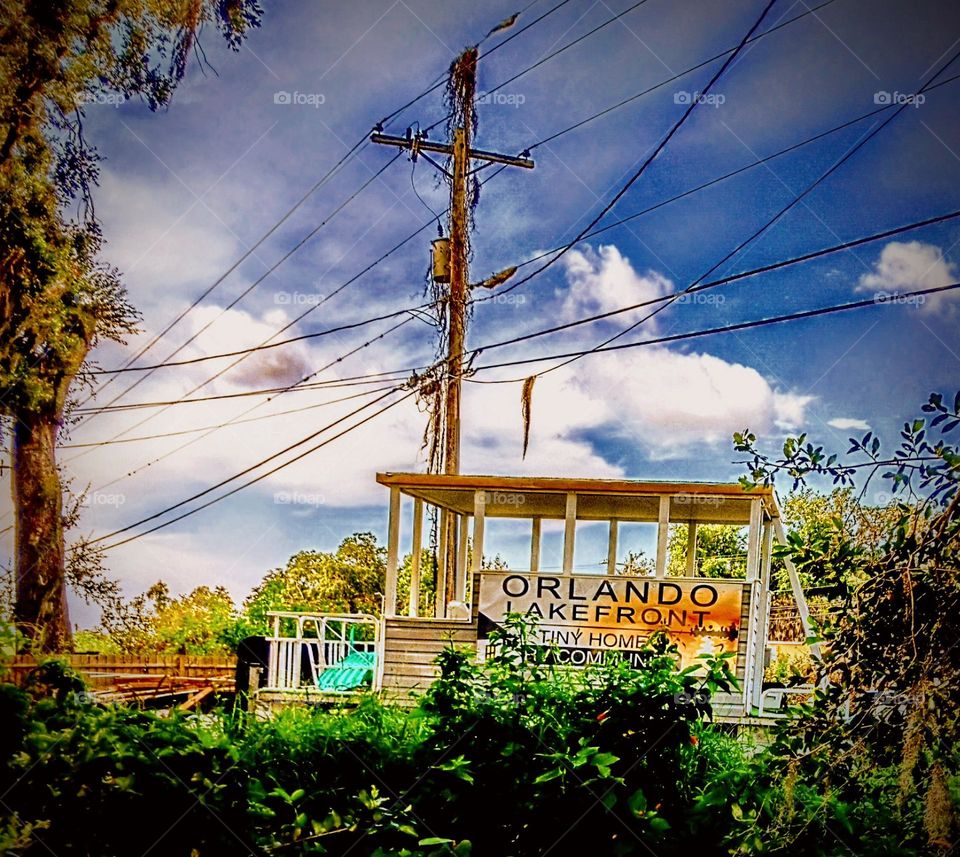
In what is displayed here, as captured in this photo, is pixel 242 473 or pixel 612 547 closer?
pixel 242 473

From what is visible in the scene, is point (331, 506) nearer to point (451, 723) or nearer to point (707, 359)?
point (451, 723)

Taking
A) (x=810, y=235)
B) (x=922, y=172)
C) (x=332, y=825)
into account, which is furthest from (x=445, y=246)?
(x=332, y=825)

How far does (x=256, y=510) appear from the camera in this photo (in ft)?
10.9

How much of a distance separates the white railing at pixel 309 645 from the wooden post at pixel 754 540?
1.41 m

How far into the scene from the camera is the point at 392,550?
3.64 metres

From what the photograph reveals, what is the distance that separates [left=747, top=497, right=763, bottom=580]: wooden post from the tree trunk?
7.58ft

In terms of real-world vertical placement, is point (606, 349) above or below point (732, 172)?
below
